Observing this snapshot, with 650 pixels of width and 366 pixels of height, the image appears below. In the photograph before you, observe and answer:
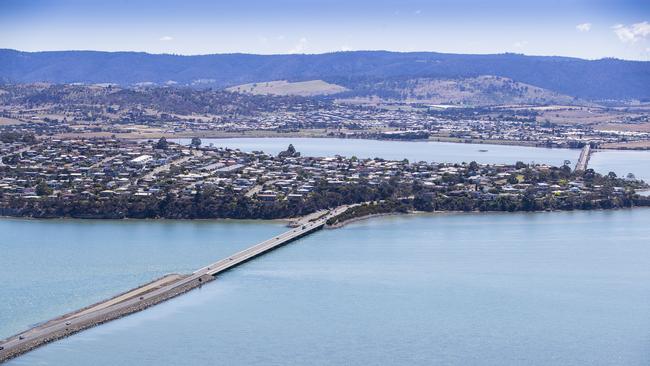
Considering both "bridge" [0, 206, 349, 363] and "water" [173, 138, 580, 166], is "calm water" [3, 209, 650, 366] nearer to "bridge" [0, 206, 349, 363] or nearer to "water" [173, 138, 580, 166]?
"bridge" [0, 206, 349, 363]

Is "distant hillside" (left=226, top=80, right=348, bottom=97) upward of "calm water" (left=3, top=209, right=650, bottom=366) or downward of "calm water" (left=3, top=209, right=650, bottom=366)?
upward

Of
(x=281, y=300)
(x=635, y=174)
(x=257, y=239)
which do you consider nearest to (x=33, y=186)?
(x=257, y=239)

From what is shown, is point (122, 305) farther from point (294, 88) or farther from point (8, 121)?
point (294, 88)

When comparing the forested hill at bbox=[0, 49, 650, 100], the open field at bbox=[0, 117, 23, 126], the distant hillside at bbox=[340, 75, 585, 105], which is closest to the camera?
the open field at bbox=[0, 117, 23, 126]

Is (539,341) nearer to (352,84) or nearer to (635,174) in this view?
(635,174)

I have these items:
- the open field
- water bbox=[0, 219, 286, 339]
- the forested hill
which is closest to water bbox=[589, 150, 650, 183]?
water bbox=[0, 219, 286, 339]

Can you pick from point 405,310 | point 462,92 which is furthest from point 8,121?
point 462,92
